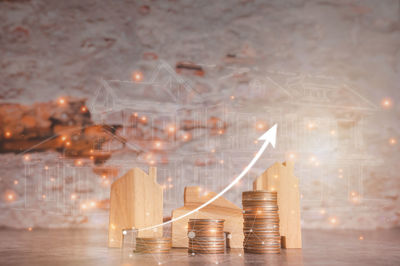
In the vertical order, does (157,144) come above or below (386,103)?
below

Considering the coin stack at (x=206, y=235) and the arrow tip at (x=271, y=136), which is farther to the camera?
the arrow tip at (x=271, y=136)

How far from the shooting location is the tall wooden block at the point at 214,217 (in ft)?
11.5

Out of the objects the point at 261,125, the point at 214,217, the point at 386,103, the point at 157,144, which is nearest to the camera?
the point at 214,217

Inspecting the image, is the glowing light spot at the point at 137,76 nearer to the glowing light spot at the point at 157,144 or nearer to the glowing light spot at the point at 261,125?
the glowing light spot at the point at 157,144

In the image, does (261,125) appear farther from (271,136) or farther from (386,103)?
(386,103)

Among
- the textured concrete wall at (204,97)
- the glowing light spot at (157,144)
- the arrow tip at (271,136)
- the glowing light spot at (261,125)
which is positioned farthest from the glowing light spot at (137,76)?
the arrow tip at (271,136)

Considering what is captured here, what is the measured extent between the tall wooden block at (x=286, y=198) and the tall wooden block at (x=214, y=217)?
1.01 ft

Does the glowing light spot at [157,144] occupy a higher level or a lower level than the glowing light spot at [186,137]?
lower

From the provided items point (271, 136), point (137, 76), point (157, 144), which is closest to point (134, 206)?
point (157, 144)

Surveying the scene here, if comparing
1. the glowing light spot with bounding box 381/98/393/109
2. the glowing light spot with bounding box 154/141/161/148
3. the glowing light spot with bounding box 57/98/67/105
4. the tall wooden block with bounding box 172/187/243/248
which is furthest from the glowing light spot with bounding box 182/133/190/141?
the glowing light spot with bounding box 381/98/393/109

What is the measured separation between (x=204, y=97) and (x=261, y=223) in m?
4.26

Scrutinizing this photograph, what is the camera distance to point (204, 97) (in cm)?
718

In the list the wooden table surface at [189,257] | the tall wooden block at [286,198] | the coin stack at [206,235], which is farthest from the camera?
the tall wooden block at [286,198]

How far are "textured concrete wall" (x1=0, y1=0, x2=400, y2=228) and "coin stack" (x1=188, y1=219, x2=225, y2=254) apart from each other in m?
3.77
